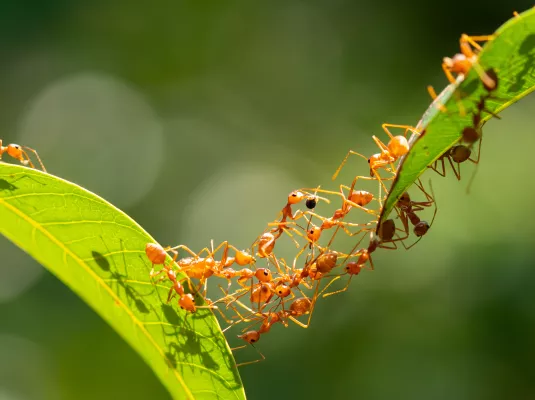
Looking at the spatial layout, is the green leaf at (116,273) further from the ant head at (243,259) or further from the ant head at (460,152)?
the ant head at (460,152)

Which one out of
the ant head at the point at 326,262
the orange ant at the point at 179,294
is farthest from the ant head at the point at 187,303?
the ant head at the point at 326,262

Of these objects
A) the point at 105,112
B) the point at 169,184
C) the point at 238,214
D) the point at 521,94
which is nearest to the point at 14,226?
the point at 521,94

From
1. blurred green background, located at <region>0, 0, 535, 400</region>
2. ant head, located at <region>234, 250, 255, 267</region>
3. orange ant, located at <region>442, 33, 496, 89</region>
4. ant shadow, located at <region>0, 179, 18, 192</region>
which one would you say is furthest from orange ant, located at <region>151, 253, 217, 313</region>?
blurred green background, located at <region>0, 0, 535, 400</region>

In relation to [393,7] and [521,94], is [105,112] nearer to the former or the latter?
[393,7]

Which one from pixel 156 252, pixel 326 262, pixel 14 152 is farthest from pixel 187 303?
pixel 14 152

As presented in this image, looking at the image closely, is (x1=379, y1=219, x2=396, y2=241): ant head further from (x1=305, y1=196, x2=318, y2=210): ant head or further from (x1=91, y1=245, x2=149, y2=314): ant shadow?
(x1=305, y1=196, x2=318, y2=210): ant head

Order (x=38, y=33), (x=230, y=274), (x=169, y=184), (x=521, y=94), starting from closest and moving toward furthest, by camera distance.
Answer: (x=521, y=94), (x=230, y=274), (x=169, y=184), (x=38, y=33)
